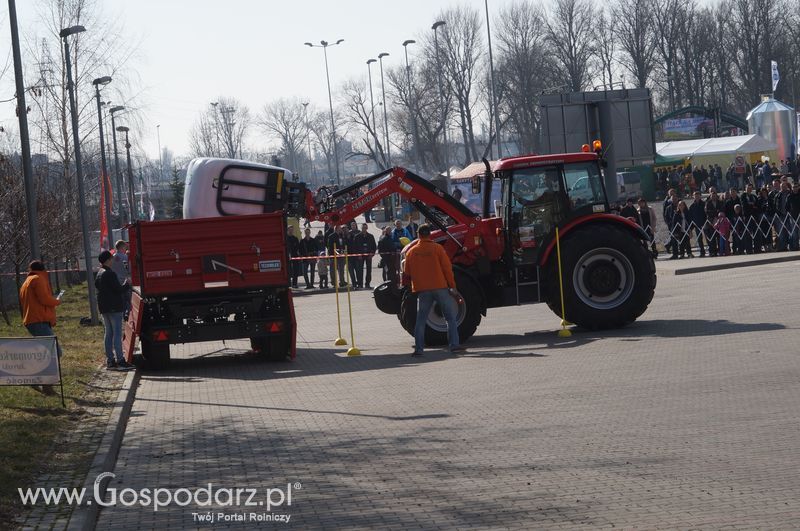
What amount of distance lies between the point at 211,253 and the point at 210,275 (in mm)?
347

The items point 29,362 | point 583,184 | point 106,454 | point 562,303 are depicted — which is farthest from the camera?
point 583,184

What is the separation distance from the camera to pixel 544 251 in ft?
59.1

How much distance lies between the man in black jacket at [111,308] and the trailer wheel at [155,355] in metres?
0.29

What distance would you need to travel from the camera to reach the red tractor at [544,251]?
17.8 meters

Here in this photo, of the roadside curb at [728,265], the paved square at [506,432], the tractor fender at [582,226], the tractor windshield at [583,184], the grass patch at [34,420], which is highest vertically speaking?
the tractor windshield at [583,184]

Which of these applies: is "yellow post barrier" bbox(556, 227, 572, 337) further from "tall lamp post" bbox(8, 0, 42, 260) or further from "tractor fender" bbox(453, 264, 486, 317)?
"tall lamp post" bbox(8, 0, 42, 260)

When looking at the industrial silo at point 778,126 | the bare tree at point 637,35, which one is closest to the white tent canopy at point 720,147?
the industrial silo at point 778,126

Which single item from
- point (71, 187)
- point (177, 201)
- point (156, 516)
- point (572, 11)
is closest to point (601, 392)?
point (156, 516)

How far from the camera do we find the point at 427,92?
87.2 meters

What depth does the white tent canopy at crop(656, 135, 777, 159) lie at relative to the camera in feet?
189

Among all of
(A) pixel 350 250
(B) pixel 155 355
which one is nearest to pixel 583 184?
(B) pixel 155 355

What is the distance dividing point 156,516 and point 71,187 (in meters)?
41.1

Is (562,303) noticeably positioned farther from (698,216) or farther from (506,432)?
(698,216)

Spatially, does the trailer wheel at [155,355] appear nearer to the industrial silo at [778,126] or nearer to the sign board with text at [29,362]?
the sign board with text at [29,362]
